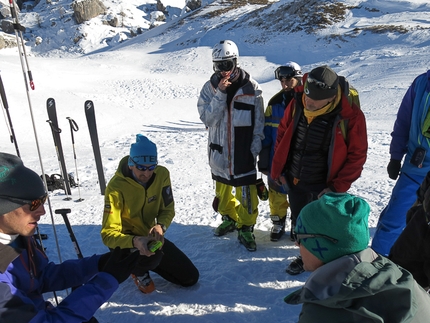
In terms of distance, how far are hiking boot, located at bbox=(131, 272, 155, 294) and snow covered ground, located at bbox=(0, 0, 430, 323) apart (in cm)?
6

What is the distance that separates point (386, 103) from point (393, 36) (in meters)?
12.0

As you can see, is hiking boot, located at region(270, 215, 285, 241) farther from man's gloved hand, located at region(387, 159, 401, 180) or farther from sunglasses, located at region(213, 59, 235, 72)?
sunglasses, located at region(213, 59, 235, 72)

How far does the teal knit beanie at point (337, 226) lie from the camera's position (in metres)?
1.55

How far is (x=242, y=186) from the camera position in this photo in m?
3.90

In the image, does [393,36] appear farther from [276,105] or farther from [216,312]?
[216,312]

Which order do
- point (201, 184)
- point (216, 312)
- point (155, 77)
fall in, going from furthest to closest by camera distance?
1. point (155, 77)
2. point (201, 184)
3. point (216, 312)

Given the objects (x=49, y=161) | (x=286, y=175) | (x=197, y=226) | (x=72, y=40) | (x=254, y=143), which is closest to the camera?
(x=286, y=175)

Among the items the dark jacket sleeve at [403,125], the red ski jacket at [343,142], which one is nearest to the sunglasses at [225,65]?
the red ski jacket at [343,142]

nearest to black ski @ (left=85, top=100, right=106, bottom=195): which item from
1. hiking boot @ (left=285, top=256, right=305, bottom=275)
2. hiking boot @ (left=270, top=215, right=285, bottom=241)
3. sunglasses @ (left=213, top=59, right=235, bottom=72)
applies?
sunglasses @ (left=213, top=59, right=235, bottom=72)

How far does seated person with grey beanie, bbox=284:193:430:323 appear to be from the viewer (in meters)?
1.28

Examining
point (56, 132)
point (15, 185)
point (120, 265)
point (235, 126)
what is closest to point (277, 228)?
point (235, 126)

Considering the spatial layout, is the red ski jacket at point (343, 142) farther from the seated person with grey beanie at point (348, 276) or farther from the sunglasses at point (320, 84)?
the seated person with grey beanie at point (348, 276)

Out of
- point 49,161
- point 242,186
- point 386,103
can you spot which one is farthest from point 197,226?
point 386,103

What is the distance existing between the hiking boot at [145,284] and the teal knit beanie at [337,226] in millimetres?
2001
